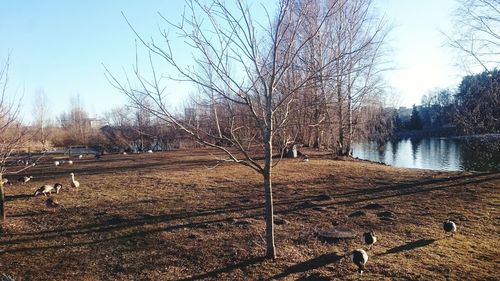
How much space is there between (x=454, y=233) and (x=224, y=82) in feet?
16.8

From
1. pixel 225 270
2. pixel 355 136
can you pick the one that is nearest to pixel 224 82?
pixel 225 270

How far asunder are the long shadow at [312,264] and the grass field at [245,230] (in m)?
0.02

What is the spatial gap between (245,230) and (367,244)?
2199mm

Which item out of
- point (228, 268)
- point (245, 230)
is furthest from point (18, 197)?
point (228, 268)

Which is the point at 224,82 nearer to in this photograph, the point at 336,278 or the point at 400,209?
the point at 336,278

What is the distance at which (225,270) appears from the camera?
19.3 ft

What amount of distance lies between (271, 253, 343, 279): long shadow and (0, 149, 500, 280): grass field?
0.02m

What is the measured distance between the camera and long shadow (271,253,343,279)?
5723 millimetres

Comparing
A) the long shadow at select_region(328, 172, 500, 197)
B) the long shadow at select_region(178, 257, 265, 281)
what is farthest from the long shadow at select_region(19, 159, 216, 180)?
the long shadow at select_region(178, 257, 265, 281)

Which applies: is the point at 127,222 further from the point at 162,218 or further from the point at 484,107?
the point at 484,107

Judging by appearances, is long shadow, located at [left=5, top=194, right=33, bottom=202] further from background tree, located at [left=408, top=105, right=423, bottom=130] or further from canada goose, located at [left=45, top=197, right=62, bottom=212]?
background tree, located at [left=408, top=105, right=423, bottom=130]

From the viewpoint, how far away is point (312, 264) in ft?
19.7

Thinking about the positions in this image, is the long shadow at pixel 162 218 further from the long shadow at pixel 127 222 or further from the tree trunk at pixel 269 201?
the tree trunk at pixel 269 201

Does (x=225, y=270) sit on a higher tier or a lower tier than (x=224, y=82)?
lower
